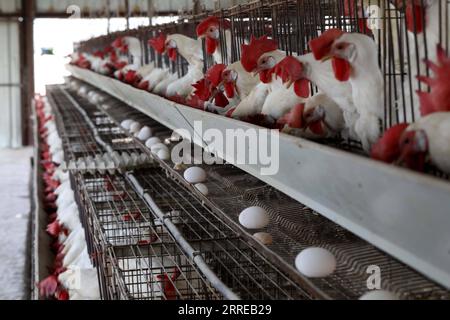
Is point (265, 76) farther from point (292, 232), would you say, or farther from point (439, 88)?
point (439, 88)

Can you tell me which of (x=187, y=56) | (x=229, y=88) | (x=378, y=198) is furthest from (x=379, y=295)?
(x=187, y=56)

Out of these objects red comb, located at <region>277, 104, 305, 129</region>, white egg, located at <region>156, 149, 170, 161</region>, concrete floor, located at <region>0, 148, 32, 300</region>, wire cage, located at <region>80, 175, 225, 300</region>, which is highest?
red comb, located at <region>277, 104, 305, 129</region>

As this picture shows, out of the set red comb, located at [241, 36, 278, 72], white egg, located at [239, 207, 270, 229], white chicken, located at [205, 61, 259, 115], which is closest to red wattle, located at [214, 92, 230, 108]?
white chicken, located at [205, 61, 259, 115]

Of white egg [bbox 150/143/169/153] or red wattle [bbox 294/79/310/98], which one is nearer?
red wattle [bbox 294/79/310/98]

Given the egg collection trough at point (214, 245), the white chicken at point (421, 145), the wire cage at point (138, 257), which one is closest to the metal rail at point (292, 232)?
the egg collection trough at point (214, 245)

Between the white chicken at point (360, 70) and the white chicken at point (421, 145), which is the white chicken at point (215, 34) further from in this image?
the white chicken at point (421, 145)

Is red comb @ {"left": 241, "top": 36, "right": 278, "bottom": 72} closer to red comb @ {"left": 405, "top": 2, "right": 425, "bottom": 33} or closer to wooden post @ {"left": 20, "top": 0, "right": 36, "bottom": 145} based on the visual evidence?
red comb @ {"left": 405, "top": 2, "right": 425, "bottom": 33}

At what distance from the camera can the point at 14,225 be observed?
7395mm

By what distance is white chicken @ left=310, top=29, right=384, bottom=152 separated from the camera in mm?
1688

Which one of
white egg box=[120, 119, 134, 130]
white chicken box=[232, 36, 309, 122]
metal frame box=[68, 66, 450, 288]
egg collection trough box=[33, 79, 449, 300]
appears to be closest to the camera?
metal frame box=[68, 66, 450, 288]

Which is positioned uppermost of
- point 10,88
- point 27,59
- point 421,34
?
point 27,59

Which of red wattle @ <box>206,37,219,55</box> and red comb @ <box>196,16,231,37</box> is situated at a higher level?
red comb @ <box>196,16,231,37</box>

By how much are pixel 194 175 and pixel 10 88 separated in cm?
1128

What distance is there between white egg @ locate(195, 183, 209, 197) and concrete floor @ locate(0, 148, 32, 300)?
276 cm
